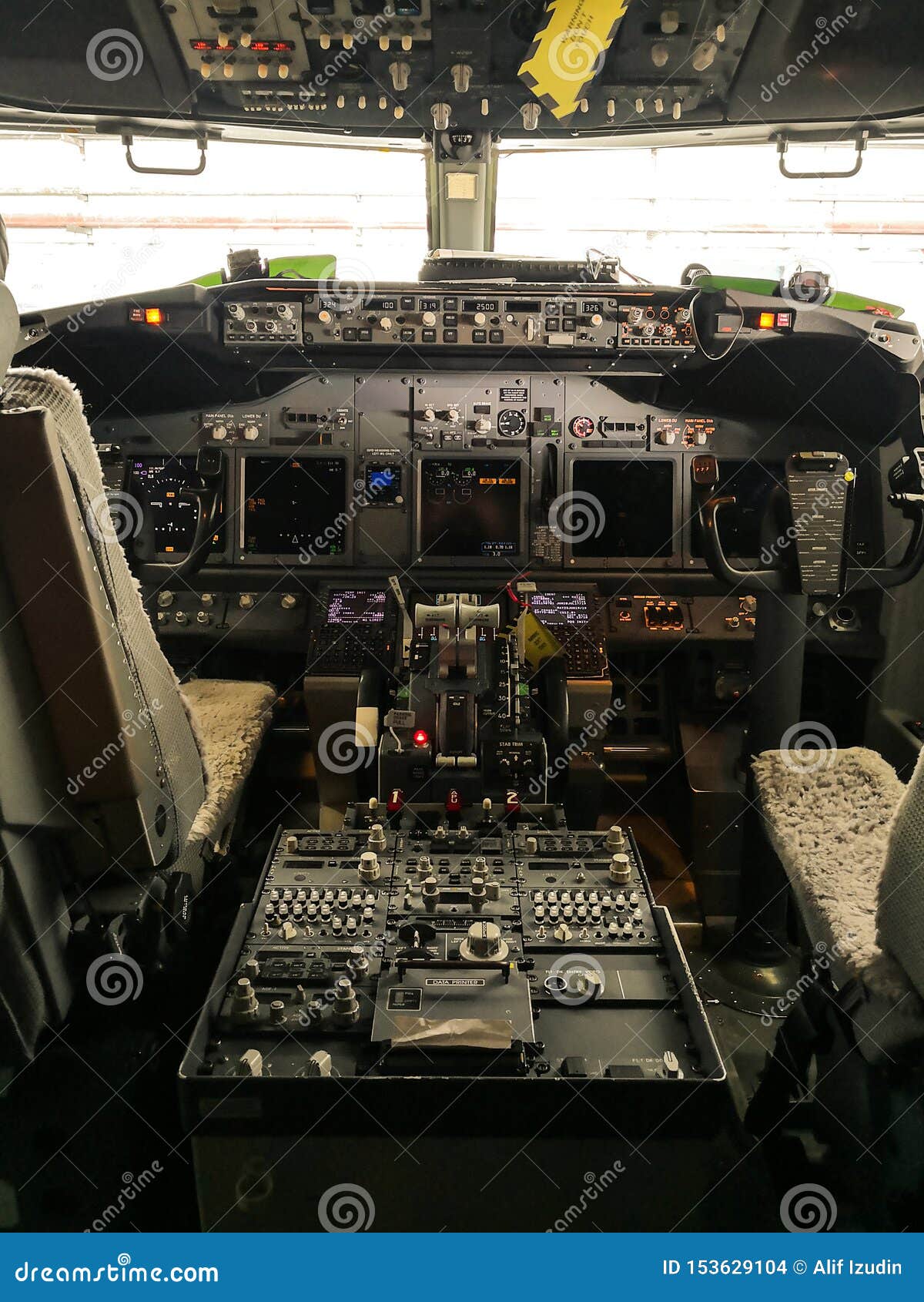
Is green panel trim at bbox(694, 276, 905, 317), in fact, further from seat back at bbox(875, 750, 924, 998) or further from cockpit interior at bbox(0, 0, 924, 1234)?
seat back at bbox(875, 750, 924, 998)

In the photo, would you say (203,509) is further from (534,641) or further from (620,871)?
(620,871)

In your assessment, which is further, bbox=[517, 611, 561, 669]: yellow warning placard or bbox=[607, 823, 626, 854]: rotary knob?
bbox=[517, 611, 561, 669]: yellow warning placard

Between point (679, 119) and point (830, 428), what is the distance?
1.05 m

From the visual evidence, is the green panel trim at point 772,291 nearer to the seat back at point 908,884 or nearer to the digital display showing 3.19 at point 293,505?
the digital display showing 3.19 at point 293,505

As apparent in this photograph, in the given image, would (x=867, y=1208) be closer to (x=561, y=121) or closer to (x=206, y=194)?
(x=561, y=121)

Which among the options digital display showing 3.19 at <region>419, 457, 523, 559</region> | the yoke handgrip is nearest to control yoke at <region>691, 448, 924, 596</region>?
the yoke handgrip

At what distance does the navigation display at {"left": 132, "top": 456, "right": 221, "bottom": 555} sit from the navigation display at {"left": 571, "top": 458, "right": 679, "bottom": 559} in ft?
3.98

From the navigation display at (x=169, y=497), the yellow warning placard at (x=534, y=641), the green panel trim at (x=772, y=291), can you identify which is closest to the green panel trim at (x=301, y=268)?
the navigation display at (x=169, y=497)

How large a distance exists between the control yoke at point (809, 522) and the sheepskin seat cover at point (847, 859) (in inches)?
A: 15.8

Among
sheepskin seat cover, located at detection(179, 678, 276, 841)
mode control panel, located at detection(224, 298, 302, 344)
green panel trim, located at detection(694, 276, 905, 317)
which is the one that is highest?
green panel trim, located at detection(694, 276, 905, 317)

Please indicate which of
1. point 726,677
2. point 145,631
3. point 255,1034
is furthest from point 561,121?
point 255,1034

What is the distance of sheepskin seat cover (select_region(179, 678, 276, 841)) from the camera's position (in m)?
1.72

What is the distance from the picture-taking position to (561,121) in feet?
8.89

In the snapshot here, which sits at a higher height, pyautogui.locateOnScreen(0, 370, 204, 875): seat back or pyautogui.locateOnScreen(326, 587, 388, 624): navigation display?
pyautogui.locateOnScreen(0, 370, 204, 875): seat back
